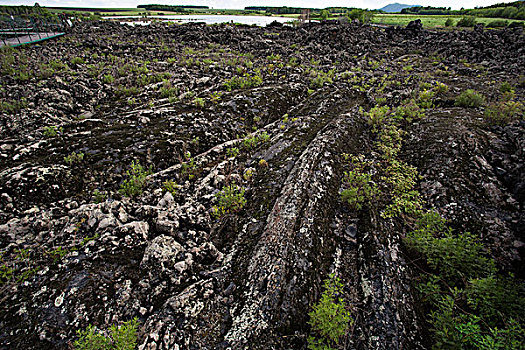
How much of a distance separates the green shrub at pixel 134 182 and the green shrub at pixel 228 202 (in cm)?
278

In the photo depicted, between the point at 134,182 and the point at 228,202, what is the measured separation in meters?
3.49

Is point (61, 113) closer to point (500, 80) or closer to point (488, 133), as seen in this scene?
point (488, 133)

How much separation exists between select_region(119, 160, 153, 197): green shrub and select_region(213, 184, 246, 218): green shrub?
2.78 meters

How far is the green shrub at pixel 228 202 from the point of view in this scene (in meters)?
7.12

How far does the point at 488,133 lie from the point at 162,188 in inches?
557

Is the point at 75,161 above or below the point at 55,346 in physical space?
above

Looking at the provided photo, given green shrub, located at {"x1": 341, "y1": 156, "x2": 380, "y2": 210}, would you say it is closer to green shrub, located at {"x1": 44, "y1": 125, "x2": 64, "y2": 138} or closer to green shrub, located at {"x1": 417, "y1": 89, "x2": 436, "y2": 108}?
green shrub, located at {"x1": 417, "y1": 89, "x2": 436, "y2": 108}

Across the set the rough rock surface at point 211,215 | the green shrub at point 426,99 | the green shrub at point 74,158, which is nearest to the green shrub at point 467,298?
the rough rock surface at point 211,215

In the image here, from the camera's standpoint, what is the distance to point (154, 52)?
78.9ft

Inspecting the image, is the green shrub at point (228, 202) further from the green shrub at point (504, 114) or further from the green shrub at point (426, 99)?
the green shrub at point (426, 99)

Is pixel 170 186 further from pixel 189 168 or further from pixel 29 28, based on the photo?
pixel 29 28

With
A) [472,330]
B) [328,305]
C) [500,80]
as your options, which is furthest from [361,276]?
[500,80]

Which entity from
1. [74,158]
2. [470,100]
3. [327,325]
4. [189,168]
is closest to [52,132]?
[74,158]

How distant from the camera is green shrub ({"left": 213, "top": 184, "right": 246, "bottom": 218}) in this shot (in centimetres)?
712
